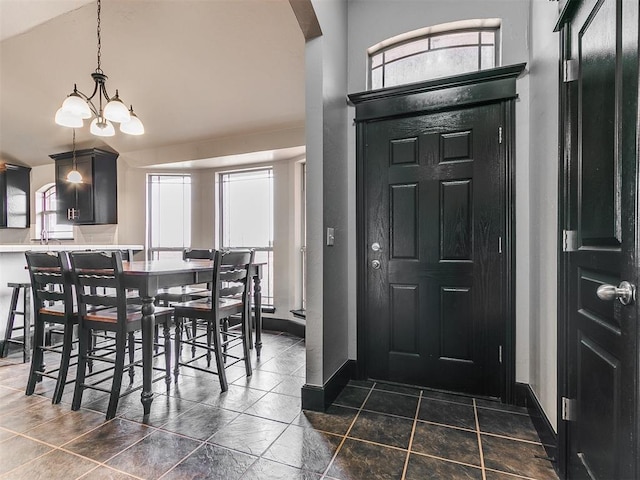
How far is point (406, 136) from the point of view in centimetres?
262

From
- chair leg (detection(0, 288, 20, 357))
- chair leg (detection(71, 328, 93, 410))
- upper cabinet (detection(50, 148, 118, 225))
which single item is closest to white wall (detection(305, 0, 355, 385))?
chair leg (detection(71, 328, 93, 410))

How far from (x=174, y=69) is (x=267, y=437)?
12.4 feet

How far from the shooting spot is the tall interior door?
1011mm

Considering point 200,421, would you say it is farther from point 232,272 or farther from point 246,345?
point 232,272

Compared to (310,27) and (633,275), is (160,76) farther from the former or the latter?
(633,275)

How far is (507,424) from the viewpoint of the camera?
205 centimetres

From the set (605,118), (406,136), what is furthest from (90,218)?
(605,118)

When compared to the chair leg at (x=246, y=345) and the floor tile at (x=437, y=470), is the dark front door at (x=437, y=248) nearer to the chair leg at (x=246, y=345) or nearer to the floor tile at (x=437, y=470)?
the floor tile at (x=437, y=470)

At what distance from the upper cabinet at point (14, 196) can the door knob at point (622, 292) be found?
836 cm

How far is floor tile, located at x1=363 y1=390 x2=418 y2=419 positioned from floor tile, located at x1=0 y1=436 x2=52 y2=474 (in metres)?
1.84

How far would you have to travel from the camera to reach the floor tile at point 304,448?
5.51 feet

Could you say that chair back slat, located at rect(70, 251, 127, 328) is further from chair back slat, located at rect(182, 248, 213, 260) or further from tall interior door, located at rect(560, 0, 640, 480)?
tall interior door, located at rect(560, 0, 640, 480)

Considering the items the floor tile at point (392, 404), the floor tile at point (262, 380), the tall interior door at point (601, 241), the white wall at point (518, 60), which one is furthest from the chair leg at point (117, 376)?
the white wall at point (518, 60)

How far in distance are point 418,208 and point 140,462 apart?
229cm
